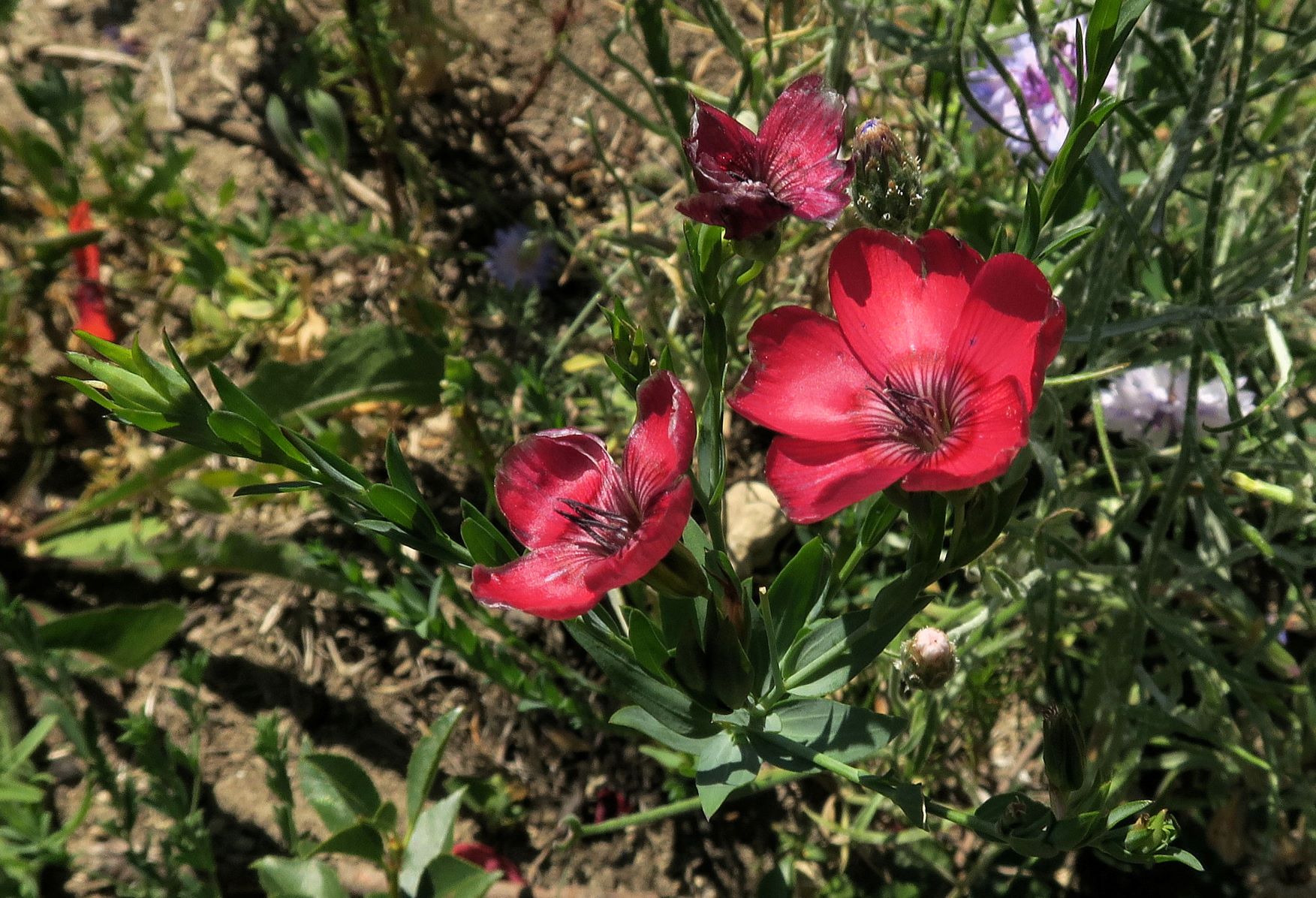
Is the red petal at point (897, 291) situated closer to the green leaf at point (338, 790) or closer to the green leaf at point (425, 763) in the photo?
the green leaf at point (425, 763)

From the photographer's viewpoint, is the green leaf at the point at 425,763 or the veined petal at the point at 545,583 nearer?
the veined petal at the point at 545,583

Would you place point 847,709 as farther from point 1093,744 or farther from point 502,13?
point 502,13

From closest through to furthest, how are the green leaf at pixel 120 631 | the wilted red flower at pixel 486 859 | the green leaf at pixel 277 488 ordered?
the green leaf at pixel 277 488 < the wilted red flower at pixel 486 859 < the green leaf at pixel 120 631

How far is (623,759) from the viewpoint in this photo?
1929 mm

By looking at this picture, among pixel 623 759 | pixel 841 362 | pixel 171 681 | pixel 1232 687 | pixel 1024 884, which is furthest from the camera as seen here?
pixel 171 681

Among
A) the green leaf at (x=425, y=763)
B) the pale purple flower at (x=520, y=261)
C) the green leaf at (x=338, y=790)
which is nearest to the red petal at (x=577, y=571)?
the green leaf at (x=425, y=763)

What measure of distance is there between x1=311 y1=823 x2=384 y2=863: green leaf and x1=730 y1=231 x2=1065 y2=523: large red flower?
1.02 metres

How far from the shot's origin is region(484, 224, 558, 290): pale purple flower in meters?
2.27

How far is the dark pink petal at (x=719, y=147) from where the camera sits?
3.29 feet

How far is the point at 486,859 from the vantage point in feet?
5.96

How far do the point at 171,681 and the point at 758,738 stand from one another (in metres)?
1.44

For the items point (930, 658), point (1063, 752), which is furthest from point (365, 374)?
point (1063, 752)

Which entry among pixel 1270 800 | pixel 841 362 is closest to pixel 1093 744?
pixel 1270 800

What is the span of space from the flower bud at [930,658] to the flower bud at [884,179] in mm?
377
